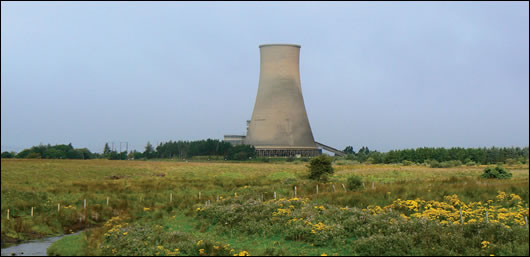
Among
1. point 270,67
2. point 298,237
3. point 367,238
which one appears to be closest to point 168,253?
point 298,237

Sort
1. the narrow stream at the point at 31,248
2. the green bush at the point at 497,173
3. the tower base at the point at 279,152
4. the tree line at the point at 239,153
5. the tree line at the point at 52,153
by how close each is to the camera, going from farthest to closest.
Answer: the tower base at the point at 279,152 < the tree line at the point at 52,153 < the tree line at the point at 239,153 < the green bush at the point at 497,173 < the narrow stream at the point at 31,248

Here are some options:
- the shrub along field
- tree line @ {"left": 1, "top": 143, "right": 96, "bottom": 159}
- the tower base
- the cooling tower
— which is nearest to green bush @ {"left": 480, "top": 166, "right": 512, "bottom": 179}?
the shrub along field

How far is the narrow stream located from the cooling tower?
4011cm

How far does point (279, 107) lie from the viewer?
171ft

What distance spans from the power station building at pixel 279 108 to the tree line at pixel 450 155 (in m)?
7.37

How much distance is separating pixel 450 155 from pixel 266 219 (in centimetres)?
3158

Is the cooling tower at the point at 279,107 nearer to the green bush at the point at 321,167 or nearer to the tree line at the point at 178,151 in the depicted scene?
the tree line at the point at 178,151

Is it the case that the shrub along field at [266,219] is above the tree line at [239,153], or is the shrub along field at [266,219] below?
below

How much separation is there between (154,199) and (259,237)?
25.6ft

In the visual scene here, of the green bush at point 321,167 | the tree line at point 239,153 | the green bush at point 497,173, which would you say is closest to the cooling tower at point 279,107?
the tree line at point 239,153

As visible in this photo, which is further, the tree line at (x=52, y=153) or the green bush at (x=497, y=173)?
the tree line at (x=52, y=153)

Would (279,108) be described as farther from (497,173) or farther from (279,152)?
(497,173)

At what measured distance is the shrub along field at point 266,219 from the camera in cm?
968

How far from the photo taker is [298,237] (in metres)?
10.8
